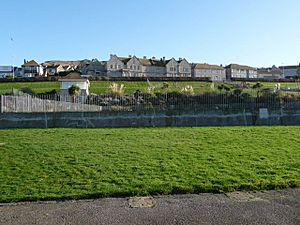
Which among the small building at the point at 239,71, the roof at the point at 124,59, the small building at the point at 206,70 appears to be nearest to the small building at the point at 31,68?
the roof at the point at 124,59

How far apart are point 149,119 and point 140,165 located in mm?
8533

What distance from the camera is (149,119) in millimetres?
15648

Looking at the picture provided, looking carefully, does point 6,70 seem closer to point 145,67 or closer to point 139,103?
point 145,67

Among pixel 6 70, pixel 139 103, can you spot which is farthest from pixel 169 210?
pixel 6 70

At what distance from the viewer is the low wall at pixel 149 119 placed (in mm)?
14859

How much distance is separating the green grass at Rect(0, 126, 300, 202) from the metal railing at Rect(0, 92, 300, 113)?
15.2 feet

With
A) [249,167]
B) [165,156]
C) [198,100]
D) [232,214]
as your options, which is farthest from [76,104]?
[232,214]

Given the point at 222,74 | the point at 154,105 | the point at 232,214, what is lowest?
the point at 232,214

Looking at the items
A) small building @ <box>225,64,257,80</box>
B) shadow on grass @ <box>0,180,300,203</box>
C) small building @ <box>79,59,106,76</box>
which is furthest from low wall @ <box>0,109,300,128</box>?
small building @ <box>225,64,257,80</box>

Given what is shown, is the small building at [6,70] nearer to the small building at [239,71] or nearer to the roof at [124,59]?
the roof at [124,59]

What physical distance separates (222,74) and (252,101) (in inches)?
4161

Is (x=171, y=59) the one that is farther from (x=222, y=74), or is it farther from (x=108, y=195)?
(x=108, y=195)

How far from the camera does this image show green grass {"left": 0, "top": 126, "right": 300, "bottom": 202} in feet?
18.4

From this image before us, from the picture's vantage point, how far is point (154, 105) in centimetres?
1616
